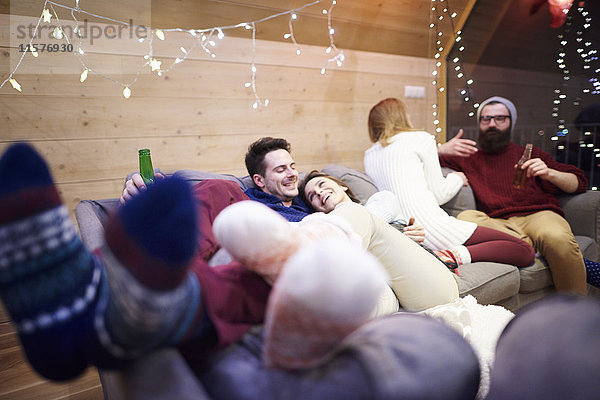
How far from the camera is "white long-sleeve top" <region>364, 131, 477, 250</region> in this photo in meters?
2.07

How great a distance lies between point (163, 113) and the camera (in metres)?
2.34

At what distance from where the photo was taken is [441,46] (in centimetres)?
362

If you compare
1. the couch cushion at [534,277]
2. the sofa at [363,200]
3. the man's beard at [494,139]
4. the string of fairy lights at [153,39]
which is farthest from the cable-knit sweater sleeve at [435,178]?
the string of fairy lights at [153,39]

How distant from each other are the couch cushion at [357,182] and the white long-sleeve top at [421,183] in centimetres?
9

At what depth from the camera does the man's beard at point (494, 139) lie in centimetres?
253

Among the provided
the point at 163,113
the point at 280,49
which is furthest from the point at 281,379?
the point at 280,49

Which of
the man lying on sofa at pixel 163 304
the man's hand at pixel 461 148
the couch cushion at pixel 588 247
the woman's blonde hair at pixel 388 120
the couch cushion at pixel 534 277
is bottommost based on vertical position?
the couch cushion at pixel 534 277

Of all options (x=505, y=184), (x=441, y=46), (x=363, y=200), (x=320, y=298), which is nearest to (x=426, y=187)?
(x=363, y=200)

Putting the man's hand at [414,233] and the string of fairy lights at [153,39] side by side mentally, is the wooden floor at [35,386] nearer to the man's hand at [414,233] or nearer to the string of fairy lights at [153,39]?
the string of fairy lights at [153,39]

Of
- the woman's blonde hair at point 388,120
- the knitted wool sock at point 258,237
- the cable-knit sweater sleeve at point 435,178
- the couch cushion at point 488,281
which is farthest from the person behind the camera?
the woman's blonde hair at point 388,120

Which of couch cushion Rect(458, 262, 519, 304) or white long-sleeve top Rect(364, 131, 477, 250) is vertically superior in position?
white long-sleeve top Rect(364, 131, 477, 250)

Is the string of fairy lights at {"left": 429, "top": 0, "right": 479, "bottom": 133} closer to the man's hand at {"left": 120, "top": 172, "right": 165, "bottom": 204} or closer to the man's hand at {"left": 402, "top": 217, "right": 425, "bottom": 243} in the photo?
the man's hand at {"left": 402, "top": 217, "right": 425, "bottom": 243}

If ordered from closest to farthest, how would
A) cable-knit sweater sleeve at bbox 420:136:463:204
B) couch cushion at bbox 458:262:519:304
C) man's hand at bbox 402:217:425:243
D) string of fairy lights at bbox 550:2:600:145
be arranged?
couch cushion at bbox 458:262:519:304
man's hand at bbox 402:217:425:243
cable-knit sweater sleeve at bbox 420:136:463:204
string of fairy lights at bbox 550:2:600:145

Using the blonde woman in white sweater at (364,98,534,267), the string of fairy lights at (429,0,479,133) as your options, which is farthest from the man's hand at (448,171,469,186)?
the string of fairy lights at (429,0,479,133)
